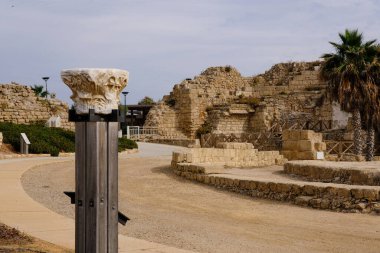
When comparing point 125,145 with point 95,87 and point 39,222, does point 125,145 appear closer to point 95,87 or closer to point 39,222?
point 39,222

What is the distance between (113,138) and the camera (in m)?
4.44

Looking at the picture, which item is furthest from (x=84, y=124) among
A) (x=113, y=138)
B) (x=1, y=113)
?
(x=1, y=113)

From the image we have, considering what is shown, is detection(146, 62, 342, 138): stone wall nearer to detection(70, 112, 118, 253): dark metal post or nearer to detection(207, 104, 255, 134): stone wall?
detection(207, 104, 255, 134): stone wall

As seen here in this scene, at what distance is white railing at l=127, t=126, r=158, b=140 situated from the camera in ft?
116

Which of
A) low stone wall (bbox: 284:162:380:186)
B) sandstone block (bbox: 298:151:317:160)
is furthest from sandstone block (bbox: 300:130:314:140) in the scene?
low stone wall (bbox: 284:162:380:186)

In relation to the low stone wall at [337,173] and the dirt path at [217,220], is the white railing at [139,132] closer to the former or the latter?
the low stone wall at [337,173]

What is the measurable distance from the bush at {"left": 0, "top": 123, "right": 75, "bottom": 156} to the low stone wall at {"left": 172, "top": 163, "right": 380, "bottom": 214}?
9715 mm

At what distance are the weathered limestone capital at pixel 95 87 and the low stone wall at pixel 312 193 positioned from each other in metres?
8.32

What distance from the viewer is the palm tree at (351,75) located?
80.4 feet

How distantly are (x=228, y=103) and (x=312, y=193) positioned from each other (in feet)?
92.9

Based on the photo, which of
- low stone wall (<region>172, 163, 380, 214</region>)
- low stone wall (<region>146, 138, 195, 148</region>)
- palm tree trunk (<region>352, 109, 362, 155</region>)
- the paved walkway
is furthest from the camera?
low stone wall (<region>146, 138, 195, 148</region>)

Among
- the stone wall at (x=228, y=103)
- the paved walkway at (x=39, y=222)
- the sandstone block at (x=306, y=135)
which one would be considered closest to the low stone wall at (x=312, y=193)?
the paved walkway at (x=39, y=222)

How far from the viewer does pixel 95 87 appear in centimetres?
450

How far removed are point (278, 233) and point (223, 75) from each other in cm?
3630
